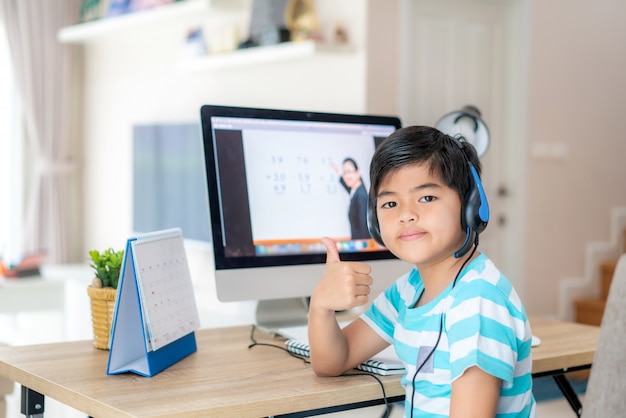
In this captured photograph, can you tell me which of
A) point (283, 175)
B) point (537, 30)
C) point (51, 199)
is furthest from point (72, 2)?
point (283, 175)

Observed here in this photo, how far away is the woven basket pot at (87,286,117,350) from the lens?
1.59 m

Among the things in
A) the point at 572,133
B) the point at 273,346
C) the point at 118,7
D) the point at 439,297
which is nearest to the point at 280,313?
the point at 273,346

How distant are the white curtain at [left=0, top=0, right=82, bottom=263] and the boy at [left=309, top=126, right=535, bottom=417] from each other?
15.2 feet

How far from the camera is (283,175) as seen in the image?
182 cm

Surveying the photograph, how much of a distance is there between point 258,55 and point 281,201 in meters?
2.41

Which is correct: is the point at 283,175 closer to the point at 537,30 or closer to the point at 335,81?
the point at 335,81

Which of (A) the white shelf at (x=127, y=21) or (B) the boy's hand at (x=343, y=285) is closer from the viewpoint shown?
(B) the boy's hand at (x=343, y=285)

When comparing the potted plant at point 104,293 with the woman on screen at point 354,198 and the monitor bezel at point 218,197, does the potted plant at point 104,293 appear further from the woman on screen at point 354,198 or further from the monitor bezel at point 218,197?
the woman on screen at point 354,198

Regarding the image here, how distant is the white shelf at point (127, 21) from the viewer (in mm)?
4441

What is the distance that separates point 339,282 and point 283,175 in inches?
19.4

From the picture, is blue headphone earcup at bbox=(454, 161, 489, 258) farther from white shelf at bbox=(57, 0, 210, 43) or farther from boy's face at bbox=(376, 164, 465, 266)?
white shelf at bbox=(57, 0, 210, 43)

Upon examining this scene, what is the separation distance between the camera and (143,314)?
4.71 feet

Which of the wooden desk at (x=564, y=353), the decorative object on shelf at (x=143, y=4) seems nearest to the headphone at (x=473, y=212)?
the wooden desk at (x=564, y=353)

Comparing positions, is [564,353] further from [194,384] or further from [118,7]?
[118,7]
